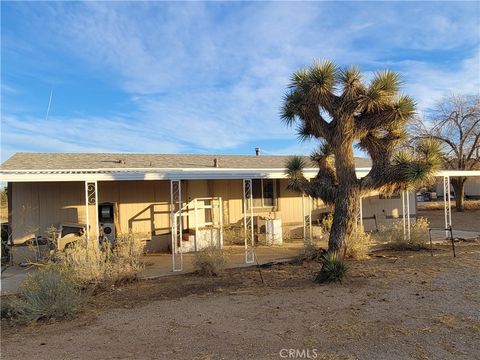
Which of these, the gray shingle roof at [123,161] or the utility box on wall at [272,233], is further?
the utility box on wall at [272,233]

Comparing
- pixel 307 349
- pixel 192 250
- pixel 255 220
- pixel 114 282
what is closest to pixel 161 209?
pixel 192 250

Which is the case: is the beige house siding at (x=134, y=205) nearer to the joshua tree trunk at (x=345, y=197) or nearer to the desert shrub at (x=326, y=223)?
the desert shrub at (x=326, y=223)

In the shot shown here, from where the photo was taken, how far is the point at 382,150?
10016mm

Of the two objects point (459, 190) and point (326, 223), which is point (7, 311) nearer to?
point (326, 223)

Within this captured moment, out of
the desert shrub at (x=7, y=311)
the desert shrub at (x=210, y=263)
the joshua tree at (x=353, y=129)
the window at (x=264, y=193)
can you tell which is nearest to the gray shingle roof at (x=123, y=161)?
the window at (x=264, y=193)

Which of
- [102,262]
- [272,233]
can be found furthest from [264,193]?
[102,262]

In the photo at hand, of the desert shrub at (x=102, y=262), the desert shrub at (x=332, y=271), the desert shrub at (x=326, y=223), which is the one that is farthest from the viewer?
the desert shrub at (x=326, y=223)

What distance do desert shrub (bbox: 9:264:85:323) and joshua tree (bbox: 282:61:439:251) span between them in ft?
18.6

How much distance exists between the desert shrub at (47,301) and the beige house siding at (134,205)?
4365mm

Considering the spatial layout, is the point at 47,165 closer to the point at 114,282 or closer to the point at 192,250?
the point at 192,250

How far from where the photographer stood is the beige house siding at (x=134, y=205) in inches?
498

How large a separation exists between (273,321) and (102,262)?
13.3 ft

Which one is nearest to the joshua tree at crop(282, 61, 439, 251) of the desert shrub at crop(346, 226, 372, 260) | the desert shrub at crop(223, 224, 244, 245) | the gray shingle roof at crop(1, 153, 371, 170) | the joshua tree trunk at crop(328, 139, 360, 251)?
the joshua tree trunk at crop(328, 139, 360, 251)

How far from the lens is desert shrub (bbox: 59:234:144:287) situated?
834cm
